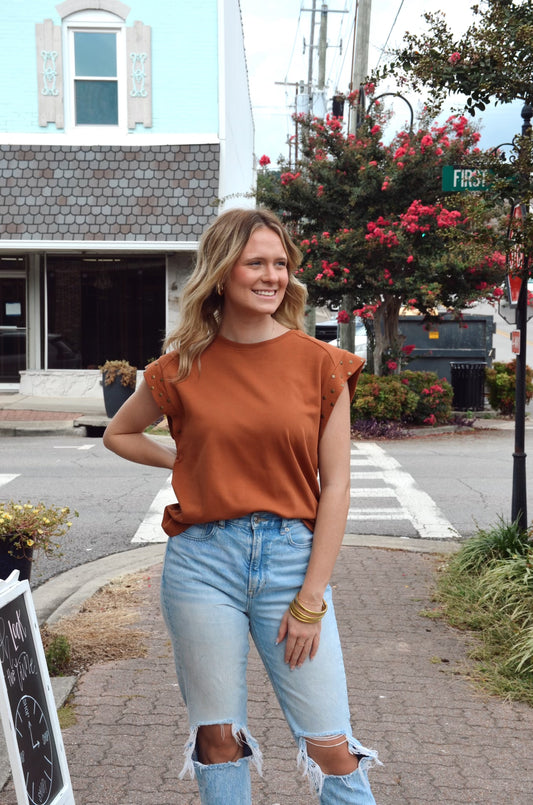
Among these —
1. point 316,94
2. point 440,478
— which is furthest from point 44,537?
point 316,94

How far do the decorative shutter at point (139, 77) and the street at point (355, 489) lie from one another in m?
6.83

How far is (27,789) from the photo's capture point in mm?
2502

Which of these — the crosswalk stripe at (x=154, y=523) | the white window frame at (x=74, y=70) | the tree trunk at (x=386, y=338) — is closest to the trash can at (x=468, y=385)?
the tree trunk at (x=386, y=338)

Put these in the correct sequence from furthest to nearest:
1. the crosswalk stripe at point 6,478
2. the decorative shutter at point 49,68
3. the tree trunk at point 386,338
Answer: the decorative shutter at point 49,68 < the tree trunk at point 386,338 < the crosswalk stripe at point 6,478

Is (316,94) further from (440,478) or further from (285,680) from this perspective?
(285,680)

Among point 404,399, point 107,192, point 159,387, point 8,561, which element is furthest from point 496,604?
point 107,192

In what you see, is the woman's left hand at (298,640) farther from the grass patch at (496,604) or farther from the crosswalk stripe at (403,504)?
the crosswalk stripe at (403,504)

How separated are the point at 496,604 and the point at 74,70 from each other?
583 inches

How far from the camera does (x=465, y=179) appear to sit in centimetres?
591

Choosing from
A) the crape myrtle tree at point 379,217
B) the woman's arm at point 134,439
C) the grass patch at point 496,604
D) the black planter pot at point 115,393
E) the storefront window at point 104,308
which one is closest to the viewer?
the woman's arm at point 134,439

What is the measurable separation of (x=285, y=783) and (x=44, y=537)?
1.72m

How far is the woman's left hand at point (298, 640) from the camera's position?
7.55 feet

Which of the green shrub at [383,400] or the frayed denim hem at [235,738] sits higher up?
the frayed denim hem at [235,738]

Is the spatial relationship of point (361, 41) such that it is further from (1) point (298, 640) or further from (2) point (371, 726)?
(1) point (298, 640)
